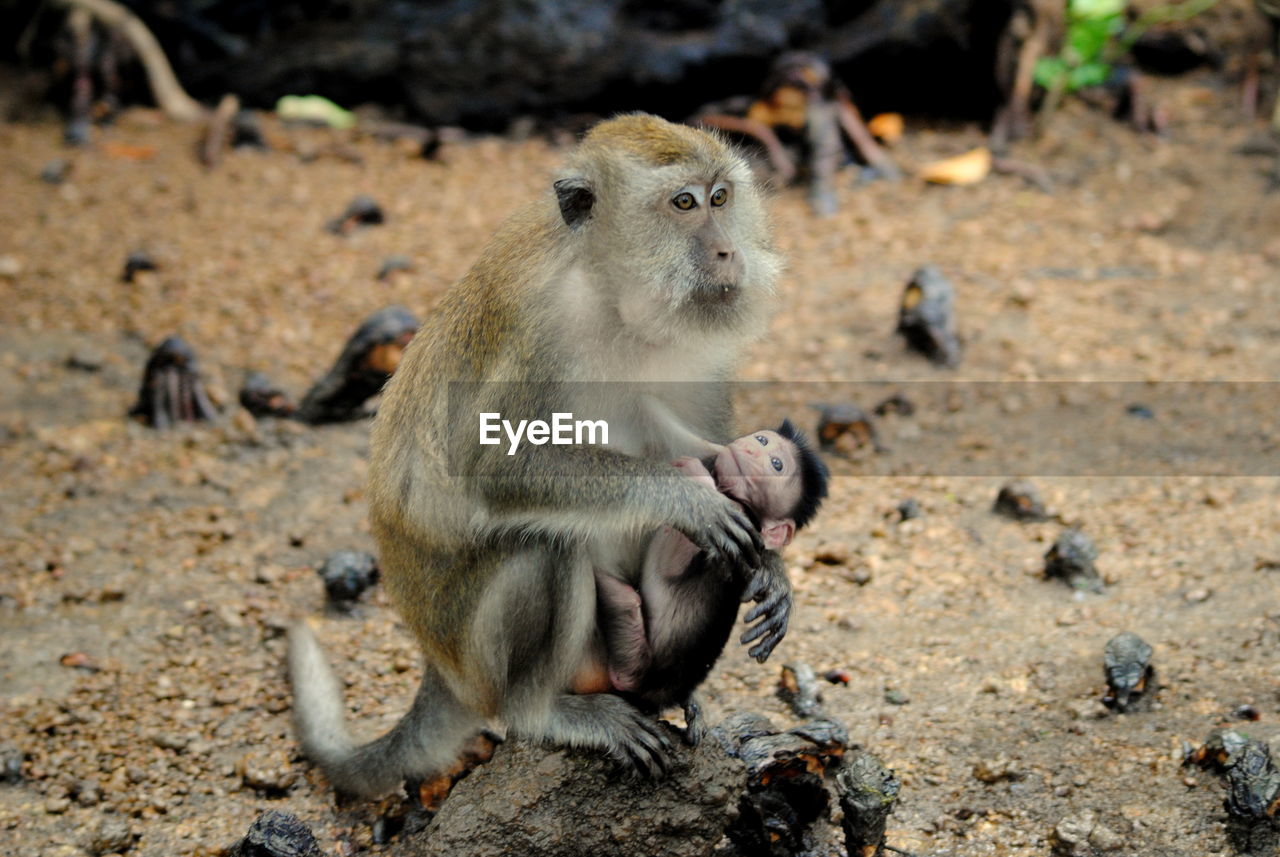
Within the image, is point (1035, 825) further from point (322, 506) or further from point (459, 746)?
point (322, 506)

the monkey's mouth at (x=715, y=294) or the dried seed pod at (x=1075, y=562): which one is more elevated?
the monkey's mouth at (x=715, y=294)

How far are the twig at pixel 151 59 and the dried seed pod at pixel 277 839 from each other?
7.11 meters

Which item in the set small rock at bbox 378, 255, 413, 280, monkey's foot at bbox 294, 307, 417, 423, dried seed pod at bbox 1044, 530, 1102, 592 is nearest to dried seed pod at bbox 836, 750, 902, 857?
dried seed pod at bbox 1044, 530, 1102, 592

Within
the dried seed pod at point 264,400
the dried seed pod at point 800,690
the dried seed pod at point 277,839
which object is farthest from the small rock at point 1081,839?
the dried seed pod at point 264,400

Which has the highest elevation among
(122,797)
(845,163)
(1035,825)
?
(845,163)

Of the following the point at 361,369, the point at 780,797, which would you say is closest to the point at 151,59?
the point at 361,369

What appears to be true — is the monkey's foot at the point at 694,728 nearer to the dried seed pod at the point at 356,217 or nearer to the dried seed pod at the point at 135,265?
the dried seed pod at the point at 135,265

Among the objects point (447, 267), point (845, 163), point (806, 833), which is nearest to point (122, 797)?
point (806, 833)

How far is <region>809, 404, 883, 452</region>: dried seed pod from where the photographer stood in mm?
5910

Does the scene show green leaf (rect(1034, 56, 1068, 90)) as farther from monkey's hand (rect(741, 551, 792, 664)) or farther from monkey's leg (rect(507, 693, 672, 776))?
monkey's leg (rect(507, 693, 672, 776))

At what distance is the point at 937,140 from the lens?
9.34 m

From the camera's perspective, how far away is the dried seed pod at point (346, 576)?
480cm

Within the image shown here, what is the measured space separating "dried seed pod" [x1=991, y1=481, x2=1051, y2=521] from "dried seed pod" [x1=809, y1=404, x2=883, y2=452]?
28.3 inches

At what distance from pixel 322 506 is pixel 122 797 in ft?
5.79
